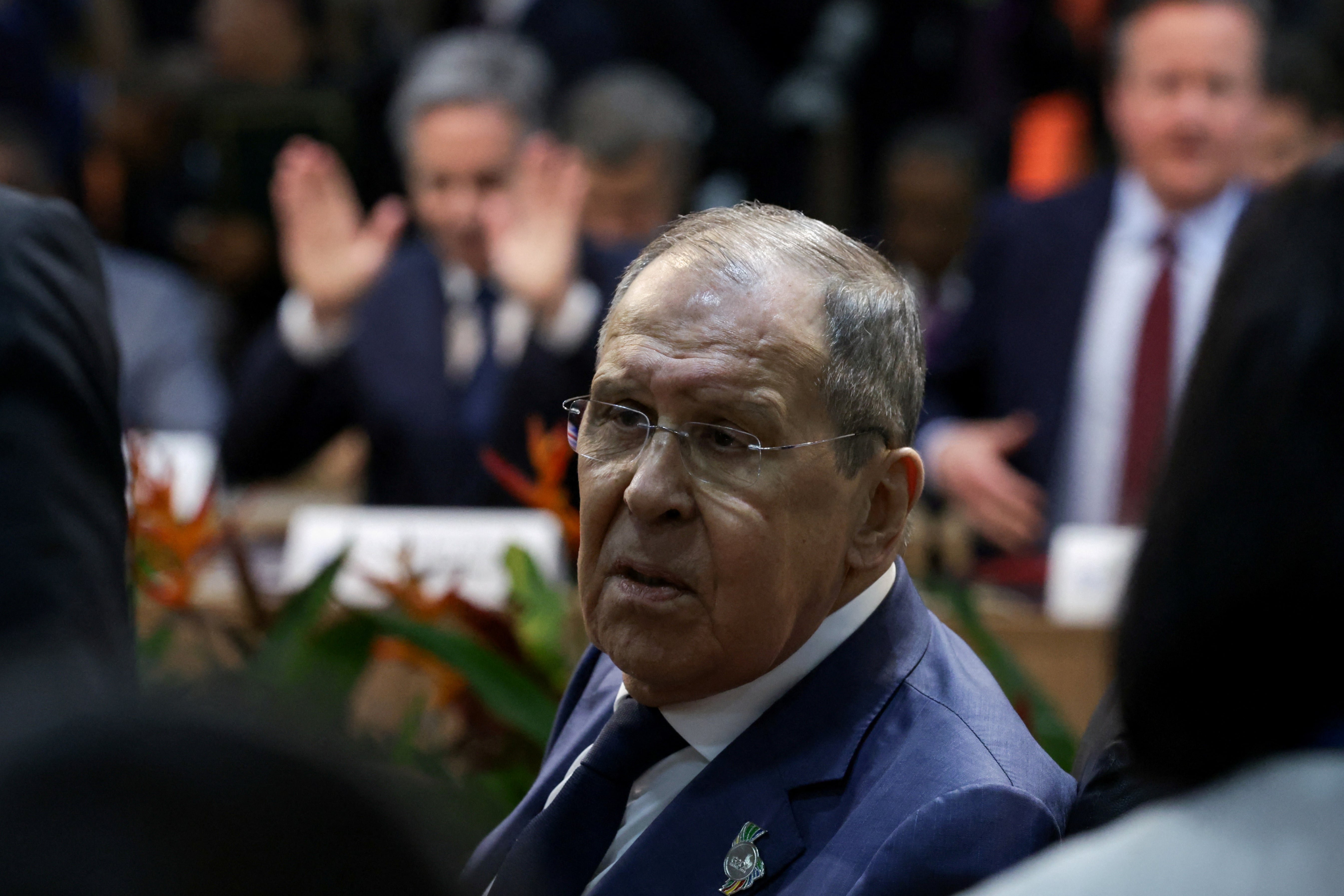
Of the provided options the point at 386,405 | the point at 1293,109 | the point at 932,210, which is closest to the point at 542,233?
the point at 386,405

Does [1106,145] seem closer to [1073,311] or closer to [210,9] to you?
[1073,311]

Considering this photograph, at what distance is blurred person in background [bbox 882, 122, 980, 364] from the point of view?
5.98m

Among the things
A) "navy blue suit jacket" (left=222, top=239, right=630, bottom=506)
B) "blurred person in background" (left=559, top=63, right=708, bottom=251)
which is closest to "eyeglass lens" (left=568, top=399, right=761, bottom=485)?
"navy blue suit jacket" (left=222, top=239, right=630, bottom=506)

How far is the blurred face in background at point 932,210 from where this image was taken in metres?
5.99

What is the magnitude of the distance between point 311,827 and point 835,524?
1.15m

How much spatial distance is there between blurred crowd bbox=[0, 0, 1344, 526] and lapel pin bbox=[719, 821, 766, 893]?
50.7 inches

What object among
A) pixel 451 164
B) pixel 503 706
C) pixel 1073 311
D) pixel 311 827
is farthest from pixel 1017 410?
pixel 311 827

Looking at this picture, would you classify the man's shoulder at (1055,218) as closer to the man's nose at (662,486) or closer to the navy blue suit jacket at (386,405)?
the navy blue suit jacket at (386,405)

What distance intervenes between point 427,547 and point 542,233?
3.19 ft

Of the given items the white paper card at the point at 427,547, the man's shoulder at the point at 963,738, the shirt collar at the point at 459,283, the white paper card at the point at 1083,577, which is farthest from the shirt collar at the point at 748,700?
the shirt collar at the point at 459,283

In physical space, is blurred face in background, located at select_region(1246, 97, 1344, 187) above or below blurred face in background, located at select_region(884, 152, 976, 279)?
above

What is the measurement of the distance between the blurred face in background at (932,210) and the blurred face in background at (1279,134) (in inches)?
67.0

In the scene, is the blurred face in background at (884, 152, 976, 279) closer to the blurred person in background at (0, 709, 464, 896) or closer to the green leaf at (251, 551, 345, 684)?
the green leaf at (251, 551, 345, 684)

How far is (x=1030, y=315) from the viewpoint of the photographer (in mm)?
4023
